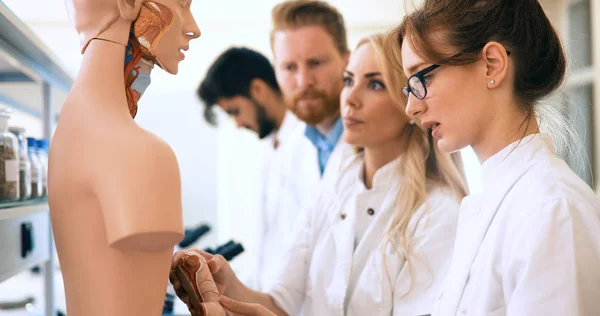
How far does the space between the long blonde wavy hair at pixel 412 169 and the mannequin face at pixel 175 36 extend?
772 millimetres

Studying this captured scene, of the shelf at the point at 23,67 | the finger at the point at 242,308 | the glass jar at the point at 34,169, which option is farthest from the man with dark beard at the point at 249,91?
the finger at the point at 242,308

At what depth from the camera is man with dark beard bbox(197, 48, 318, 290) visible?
2.83m

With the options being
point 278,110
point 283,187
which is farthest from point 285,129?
point 283,187

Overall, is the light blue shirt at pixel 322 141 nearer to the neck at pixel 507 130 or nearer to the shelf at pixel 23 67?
the shelf at pixel 23 67

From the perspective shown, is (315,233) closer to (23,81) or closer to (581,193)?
(581,193)

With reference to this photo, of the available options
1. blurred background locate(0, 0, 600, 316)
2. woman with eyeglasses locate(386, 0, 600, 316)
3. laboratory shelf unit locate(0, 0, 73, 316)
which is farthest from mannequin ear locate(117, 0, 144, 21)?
blurred background locate(0, 0, 600, 316)

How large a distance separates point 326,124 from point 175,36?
1514 mm

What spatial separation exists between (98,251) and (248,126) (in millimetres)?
2351

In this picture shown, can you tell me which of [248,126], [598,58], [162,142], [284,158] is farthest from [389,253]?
[598,58]

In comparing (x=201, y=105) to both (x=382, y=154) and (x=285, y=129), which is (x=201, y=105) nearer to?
(x=285, y=129)

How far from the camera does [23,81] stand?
5.89 feet

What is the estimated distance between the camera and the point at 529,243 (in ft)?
3.07

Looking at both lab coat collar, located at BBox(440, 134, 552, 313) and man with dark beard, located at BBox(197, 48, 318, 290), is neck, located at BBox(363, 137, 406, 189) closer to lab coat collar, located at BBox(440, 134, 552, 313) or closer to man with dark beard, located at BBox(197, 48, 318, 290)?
lab coat collar, located at BBox(440, 134, 552, 313)

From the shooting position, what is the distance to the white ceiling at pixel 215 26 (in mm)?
4961
